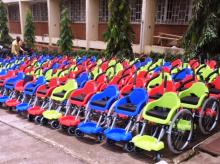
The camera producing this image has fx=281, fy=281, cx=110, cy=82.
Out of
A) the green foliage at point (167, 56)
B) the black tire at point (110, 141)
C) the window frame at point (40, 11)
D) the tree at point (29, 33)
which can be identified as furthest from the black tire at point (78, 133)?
the window frame at point (40, 11)

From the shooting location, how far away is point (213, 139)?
5141mm

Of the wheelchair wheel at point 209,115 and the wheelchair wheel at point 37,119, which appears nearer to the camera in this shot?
the wheelchair wheel at point 209,115

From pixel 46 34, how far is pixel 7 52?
958 cm

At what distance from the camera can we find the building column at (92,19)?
17555 millimetres

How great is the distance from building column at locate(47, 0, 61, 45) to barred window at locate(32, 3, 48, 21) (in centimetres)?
317

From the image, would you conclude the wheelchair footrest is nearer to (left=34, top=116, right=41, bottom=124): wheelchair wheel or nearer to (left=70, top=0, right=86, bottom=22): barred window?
(left=34, top=116, right=41, bottom=124): wheelchair wheel

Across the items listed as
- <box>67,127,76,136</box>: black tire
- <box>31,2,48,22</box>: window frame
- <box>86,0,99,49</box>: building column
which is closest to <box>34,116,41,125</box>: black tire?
<box>67,127,76,136</box>: black tire

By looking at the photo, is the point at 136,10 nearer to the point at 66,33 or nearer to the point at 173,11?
the point at 173,11

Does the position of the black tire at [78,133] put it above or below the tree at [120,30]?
below

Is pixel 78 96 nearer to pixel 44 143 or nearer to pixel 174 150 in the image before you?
pixel 44 143

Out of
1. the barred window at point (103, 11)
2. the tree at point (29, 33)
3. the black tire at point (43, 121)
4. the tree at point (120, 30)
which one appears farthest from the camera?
the tree at point (29, 33)

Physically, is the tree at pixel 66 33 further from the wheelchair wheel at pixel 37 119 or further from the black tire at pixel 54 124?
the black tire at pixel 54 124

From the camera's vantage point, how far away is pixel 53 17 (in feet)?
69.1

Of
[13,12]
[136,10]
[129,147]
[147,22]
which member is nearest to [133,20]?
[136,10]
